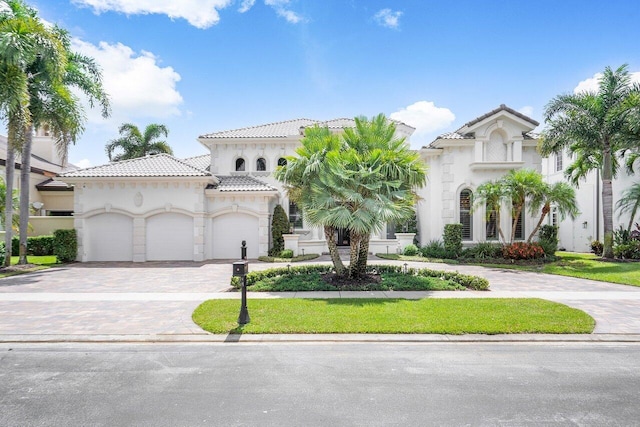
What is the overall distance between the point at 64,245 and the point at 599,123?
93.6 feet

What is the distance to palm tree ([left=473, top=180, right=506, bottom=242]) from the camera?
17.4 metres

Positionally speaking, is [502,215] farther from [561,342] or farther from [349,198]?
[561,342]

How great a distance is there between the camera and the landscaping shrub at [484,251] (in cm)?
1840

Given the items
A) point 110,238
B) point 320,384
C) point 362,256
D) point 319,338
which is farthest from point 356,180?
point 110,238

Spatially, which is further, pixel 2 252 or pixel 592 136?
pixel 2 252

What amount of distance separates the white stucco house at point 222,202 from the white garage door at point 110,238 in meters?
0.06

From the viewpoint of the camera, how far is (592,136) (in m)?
17.1

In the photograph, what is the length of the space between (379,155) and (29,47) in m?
15.2

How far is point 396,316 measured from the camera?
7.86 meters

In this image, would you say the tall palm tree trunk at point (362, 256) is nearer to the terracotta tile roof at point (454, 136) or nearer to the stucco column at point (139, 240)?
the terracotta tile roof at point (454, 136)

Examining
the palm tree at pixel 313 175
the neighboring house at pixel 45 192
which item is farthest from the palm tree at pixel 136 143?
the palm tree at pixel 313 175

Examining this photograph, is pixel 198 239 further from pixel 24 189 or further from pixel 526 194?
pixel 526 194

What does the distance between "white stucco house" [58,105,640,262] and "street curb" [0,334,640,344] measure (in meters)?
11.8

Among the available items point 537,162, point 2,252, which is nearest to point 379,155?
point 537,162
